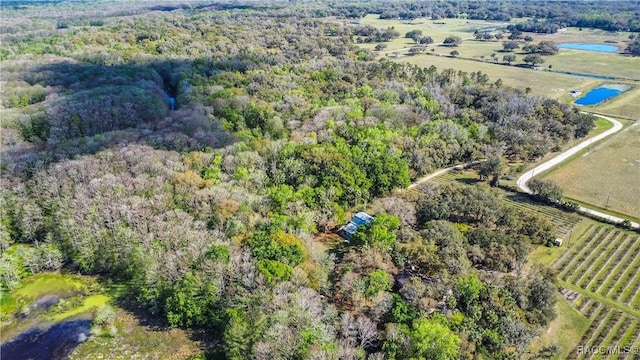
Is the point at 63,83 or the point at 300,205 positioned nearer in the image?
the point at 300,205

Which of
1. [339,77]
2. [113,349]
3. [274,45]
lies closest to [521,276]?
[113,349]

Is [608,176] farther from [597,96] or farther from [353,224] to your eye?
[597,96]

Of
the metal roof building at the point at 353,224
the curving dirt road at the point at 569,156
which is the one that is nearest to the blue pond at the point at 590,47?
the curving dirt road at the point at 569,156

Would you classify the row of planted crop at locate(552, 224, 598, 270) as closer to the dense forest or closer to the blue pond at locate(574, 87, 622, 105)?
the dense forest

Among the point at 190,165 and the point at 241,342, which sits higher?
the point at 190,165

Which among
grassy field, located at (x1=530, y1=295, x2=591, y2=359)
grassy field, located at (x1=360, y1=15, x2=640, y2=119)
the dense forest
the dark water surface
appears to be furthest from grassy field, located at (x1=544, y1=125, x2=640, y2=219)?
the dark water surface

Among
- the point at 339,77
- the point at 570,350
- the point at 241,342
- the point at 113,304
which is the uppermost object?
the point at 339,77

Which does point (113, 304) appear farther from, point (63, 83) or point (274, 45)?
point (274, 45)
